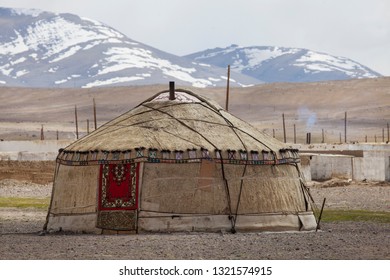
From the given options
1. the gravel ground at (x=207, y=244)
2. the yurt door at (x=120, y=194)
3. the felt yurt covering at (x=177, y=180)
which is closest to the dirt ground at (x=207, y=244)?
the gravel ground at (x=207, y=244)

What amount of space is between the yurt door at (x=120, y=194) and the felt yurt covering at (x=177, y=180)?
0.6 inches

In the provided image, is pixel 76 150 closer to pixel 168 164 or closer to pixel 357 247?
pixel 168 164

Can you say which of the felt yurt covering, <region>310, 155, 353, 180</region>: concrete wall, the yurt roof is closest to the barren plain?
the felt yurt covering

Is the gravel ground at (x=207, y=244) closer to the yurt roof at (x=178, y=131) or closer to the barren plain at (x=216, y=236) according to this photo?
the barren plain at (x=216, y=236)

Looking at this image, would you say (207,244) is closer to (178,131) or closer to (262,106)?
(178,131)

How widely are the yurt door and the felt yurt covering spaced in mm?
16

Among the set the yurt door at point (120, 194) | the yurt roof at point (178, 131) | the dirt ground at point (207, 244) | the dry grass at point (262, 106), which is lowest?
the dry grass at point (262, 106)

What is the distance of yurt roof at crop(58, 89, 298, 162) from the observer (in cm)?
1828

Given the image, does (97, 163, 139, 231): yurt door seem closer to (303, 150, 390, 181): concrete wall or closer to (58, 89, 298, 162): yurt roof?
(58, 89, 298, 162): yurt roof

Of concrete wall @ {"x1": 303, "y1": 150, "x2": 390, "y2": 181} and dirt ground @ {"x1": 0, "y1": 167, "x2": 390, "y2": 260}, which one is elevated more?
dirt ground @ {"x1": 0, "y1": 167, "x2": 390, "y2": 260}

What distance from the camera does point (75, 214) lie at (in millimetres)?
18562

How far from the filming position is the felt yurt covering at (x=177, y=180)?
18.0 meters

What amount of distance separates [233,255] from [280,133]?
76.6 m

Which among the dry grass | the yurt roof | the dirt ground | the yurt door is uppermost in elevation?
the yurt roof
